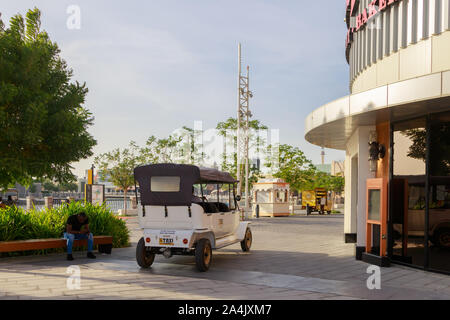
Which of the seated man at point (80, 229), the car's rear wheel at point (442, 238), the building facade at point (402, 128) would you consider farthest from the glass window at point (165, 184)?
the car's rear wheel at point (442, 238)

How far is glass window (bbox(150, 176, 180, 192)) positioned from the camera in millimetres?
9484

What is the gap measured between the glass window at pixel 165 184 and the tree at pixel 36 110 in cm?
322

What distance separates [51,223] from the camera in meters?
12.0

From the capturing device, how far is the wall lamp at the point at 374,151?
10.8 meters

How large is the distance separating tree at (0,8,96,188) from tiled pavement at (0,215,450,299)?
8.57 feet

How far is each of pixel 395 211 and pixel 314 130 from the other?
3.00 m

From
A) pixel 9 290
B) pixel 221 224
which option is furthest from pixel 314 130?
pixel 9 290

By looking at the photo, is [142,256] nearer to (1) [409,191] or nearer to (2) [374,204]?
(2) [374,204]

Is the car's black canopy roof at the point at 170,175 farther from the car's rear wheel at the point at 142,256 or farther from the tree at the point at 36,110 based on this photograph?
the tree at the point at 36,110

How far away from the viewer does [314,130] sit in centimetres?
1206

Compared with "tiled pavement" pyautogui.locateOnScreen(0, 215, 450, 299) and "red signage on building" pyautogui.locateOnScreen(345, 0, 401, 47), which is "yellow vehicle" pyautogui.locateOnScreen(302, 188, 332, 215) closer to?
"red signage on building" pyautogui.locateOnScreen(345, 0, 401, 47)

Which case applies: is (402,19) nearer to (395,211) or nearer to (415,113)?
(415,113)

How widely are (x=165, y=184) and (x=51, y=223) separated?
439 centimetres

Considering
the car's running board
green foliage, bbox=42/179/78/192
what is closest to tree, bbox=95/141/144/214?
green foliage, bbox=42/179/78/192
